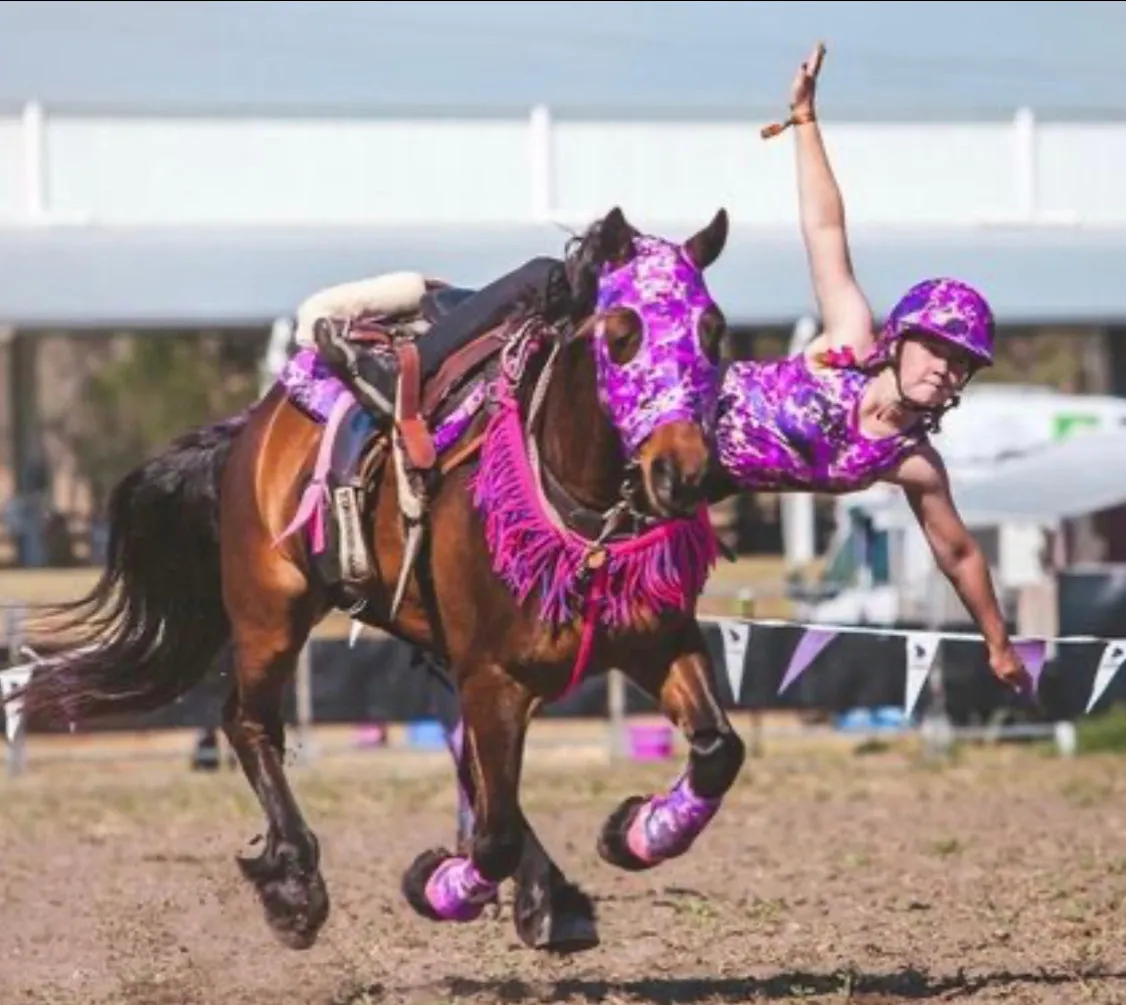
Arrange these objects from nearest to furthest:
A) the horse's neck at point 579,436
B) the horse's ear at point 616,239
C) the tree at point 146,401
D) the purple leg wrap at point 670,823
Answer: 1. the horse's ear at point 616,239
2. the horse's neck at point 579,436
3. the purple leg wrap at point 670,823
4. the tree at point 146,401

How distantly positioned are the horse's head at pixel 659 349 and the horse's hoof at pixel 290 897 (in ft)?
5.62

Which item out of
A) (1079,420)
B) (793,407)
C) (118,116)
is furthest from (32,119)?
(793,407)

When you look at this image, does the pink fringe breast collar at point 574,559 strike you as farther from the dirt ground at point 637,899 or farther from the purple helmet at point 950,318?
the dirt ground at point 637,899

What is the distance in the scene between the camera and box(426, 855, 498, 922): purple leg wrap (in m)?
7.00

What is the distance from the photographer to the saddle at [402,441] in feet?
22.9

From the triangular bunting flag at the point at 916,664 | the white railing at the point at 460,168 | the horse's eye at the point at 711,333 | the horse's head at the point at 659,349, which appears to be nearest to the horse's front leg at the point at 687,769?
the horse's head at the point at 659,349

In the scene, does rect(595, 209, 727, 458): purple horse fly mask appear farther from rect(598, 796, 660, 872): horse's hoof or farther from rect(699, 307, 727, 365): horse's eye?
rect(598, 796, 660, 872): horse's hoof

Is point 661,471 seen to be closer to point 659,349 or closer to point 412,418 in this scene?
point 659,349

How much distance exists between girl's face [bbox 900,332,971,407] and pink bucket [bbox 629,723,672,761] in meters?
9.99

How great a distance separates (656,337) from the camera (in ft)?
20.2

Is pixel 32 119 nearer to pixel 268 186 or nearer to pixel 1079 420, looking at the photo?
pixel 268 186

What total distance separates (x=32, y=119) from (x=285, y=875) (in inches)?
581

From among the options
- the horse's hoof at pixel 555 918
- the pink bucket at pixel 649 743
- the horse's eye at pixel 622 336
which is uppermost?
the horse's eye at pixel 622 336

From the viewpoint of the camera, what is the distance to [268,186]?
71.1ft
